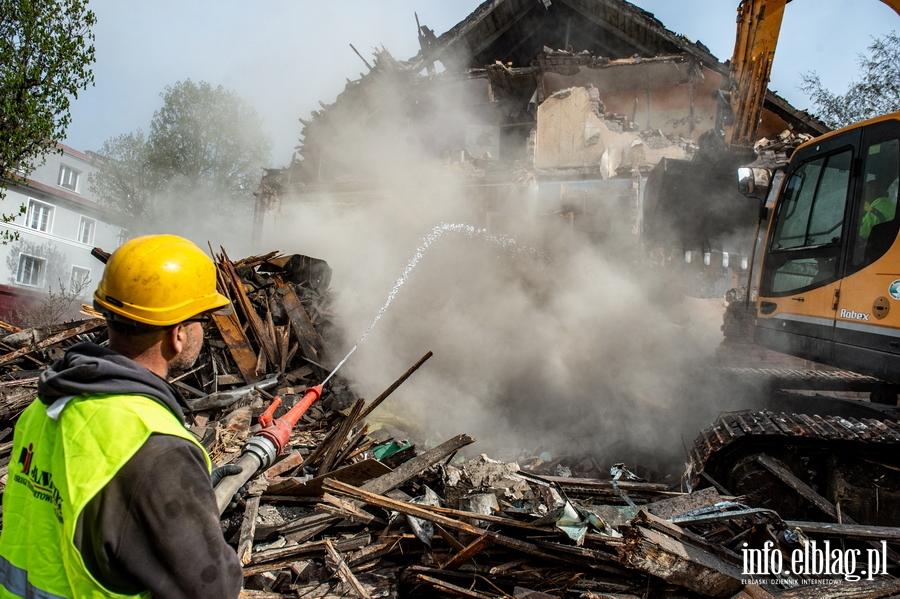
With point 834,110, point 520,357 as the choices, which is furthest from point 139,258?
point 834,110

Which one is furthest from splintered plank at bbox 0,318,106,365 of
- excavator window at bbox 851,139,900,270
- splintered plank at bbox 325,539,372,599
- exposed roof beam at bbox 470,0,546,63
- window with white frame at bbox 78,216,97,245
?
window with white frame at bbox 78,216,97,245

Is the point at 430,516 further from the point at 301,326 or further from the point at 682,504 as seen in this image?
the point at 301,326

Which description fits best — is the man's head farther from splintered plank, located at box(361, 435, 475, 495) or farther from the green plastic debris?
the green plastic debris

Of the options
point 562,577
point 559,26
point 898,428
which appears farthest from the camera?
point 559,26

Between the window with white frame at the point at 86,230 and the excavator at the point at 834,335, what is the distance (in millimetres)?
35416

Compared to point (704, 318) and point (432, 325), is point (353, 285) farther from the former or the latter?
point (704, 318)

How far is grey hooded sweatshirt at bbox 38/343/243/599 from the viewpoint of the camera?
4.00ft

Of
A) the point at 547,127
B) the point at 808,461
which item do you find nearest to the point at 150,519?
the point at 808,461

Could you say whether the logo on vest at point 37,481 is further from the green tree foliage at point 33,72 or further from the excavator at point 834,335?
the green tree foliage at point 33,72

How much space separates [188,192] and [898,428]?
3737 cm

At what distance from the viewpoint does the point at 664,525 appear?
9.50ft

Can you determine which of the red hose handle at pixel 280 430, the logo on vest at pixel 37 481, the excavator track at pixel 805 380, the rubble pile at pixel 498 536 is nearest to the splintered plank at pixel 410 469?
the rubble pile at pixel 498 536

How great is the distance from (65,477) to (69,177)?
1575 inches

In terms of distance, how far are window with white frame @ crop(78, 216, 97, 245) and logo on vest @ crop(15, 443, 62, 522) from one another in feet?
116
